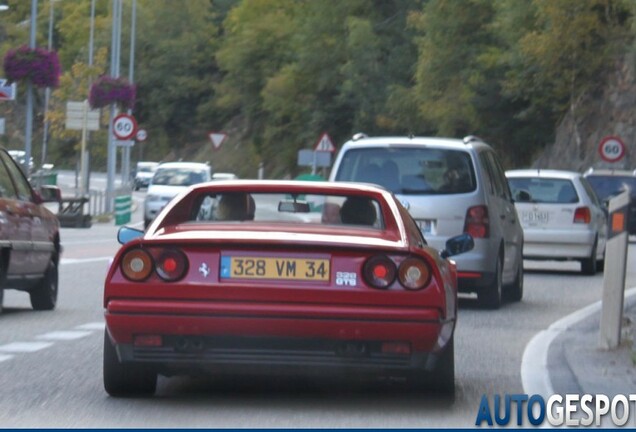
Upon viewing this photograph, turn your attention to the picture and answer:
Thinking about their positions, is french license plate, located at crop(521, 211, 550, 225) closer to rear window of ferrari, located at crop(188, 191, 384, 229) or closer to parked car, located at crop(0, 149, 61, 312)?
parked car, located at crop(0, 149, 61, 312)

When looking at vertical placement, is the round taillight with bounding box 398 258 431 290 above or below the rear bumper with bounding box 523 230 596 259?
above

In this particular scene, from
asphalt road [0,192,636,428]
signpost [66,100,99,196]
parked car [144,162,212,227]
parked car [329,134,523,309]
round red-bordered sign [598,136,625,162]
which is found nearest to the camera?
asphalt road [0,192,636,428]

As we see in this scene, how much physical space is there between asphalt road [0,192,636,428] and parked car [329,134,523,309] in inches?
75.6

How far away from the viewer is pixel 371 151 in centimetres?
1809

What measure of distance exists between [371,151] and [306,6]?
79.7 m

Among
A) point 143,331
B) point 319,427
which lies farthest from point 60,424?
point 319,427

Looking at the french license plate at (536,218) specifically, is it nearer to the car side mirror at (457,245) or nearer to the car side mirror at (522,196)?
the car side mirror at (522,196)

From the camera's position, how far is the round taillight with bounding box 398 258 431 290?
31.1 feet

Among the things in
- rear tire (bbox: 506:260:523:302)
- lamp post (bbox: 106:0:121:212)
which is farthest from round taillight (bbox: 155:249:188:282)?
lamp post (bbox: 106:0:121:212)

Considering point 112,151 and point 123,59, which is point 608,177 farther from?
point 123,59

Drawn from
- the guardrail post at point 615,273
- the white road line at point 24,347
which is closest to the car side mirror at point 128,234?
the white road line at point 24,347

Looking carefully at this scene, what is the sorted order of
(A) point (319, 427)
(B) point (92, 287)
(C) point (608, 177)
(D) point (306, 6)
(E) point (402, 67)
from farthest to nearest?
1. (D) point (306, 6)
2. (E) point (402, 67)
3. (C) point (608, 177)
4. (B) point (92, 287)
5. (A) point (319, 427)

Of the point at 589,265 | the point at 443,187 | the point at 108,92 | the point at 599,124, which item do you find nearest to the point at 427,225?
the point at 443,187

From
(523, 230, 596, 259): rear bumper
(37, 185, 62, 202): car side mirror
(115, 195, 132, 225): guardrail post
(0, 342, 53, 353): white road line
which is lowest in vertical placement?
(115, 195, 132, 225): guardrail post
